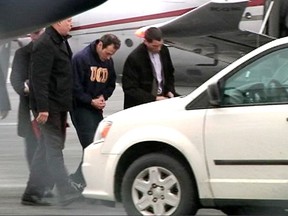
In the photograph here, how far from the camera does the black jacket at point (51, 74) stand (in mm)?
7512

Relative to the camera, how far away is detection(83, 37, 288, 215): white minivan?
631 centimetres

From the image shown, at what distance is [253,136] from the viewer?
630 centimetres

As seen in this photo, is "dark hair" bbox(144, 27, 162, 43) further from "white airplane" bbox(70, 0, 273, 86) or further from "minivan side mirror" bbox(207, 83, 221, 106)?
"white airplane" bbox(70, 0, 273, 86)

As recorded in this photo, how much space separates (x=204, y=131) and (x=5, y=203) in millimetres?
2321

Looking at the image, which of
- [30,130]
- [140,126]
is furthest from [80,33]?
[140,126]

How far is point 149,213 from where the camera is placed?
663cm

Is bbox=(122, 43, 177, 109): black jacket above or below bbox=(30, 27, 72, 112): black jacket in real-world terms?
below

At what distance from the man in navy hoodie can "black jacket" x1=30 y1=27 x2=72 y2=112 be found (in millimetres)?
387

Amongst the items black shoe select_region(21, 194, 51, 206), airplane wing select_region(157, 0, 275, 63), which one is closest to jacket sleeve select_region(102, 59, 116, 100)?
black shoe select_region(21, 194, 51, 206)

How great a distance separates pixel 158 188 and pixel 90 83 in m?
1.91

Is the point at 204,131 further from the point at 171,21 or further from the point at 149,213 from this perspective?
the point at 171,21

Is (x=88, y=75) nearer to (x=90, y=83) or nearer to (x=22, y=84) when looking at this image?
(x=90, y=83)

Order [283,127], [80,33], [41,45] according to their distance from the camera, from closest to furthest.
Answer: [283,127] → [41,45] → [80,33]

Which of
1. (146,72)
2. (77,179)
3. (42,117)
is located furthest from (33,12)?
(77,179)
